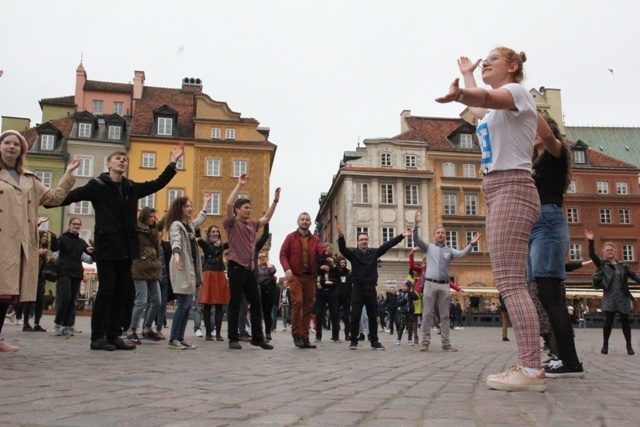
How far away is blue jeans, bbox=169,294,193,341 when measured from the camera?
843 centimetres

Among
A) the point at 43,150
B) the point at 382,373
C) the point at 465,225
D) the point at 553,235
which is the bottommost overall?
the point at 382,373

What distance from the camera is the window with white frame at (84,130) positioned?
49.4 meters

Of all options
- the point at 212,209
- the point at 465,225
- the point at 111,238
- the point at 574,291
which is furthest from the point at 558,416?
the point at 465,225

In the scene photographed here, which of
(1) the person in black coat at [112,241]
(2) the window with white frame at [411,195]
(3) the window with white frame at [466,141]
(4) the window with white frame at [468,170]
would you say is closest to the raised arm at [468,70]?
(1) the person in black coat at [112,241]

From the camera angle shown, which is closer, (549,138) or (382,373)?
(549,138)

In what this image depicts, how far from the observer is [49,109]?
187 feet

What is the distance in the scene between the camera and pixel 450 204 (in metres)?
52.5

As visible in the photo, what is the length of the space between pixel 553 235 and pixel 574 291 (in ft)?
126

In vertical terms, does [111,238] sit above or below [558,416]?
above

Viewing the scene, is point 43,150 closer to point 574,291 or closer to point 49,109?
point 49,109

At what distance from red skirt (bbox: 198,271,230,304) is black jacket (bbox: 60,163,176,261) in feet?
12.9

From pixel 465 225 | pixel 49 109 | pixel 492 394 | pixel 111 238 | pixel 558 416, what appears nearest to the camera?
pixel 558 416

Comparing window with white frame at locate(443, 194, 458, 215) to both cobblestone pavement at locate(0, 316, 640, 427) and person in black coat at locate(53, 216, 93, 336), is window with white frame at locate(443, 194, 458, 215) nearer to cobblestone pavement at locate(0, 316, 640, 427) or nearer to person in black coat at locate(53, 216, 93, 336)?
person in black coat at locate(53, 216, 93, 336)

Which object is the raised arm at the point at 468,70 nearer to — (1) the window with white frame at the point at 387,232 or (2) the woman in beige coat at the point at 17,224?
(2) the woman in beige coat at the point at 17,224
